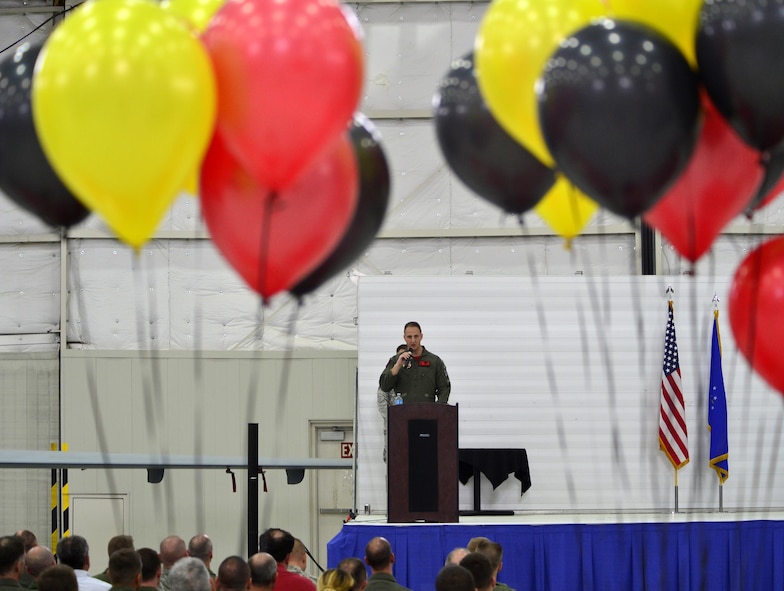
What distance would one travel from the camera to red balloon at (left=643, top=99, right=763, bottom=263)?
4.09 m

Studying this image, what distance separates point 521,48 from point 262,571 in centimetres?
252

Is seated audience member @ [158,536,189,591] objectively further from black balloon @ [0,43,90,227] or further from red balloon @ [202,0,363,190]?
red balloon @ [202,0,363,190]

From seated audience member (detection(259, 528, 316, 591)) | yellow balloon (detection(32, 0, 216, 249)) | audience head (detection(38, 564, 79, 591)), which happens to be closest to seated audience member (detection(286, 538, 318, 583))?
seated audience member (detection(259, 528, 316, 591))

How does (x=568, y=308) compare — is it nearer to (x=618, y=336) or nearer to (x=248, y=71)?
(x=618, y=336)

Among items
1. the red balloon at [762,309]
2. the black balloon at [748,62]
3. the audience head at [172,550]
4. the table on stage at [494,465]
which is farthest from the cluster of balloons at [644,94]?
the table on stage at [494,465]

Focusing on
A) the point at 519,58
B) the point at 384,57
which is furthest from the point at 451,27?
the point at 519,58

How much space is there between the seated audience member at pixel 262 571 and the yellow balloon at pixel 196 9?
7.51 feet

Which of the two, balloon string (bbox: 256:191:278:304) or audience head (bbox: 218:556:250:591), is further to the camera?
audience head (bbox: 218:556:250:591)

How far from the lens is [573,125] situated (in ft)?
12.0

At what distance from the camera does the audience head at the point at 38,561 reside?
A: 243 inches

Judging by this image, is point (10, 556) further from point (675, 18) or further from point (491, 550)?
point (675, 18)

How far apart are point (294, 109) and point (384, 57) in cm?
1117

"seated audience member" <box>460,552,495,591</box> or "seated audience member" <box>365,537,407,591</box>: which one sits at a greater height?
"seated audience member" <box>460,552,495,591</box>

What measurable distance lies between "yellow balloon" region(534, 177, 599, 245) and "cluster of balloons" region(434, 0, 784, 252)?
46 cm
